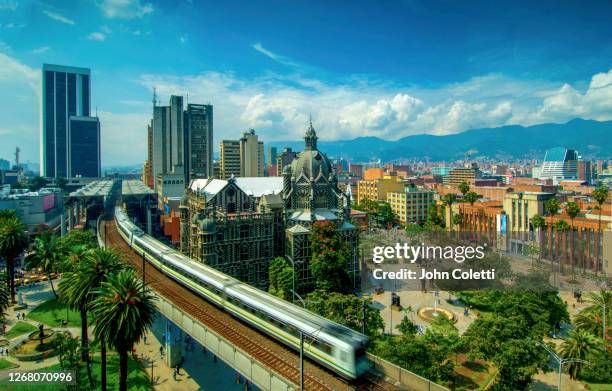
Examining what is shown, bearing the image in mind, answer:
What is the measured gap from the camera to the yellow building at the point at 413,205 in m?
149

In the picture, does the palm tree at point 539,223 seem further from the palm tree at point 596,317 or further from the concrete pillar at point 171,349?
the concrete pillar at point 171,349

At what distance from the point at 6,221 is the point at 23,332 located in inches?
1000

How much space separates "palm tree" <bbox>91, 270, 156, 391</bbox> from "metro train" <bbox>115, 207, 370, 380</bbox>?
961 centimetres

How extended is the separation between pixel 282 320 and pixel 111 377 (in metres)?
27.7

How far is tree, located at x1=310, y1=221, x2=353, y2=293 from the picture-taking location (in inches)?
2516

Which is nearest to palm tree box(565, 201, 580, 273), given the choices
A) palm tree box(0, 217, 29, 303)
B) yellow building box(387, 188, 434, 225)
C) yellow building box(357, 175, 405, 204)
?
yellow building box(387, 188, 434, 225)

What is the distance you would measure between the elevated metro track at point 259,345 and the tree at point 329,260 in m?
23.5

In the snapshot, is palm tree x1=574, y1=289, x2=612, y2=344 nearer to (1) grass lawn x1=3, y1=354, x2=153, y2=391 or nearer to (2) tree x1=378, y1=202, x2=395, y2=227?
(1) grass lawn x1=3, y1=354, x2=153, y2=391

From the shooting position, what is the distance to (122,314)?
3052 centimetres

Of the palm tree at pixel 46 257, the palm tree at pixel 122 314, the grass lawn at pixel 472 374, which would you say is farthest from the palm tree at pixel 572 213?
the palm tree at pixel 46 257

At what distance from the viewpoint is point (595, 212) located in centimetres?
9288

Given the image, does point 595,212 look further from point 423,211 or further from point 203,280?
point 203,280

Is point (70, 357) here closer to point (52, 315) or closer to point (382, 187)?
point (52, 315)

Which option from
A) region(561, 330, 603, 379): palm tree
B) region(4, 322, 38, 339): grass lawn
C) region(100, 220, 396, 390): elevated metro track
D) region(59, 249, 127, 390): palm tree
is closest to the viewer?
region(100, 220, 396, 390): elevated metro track
